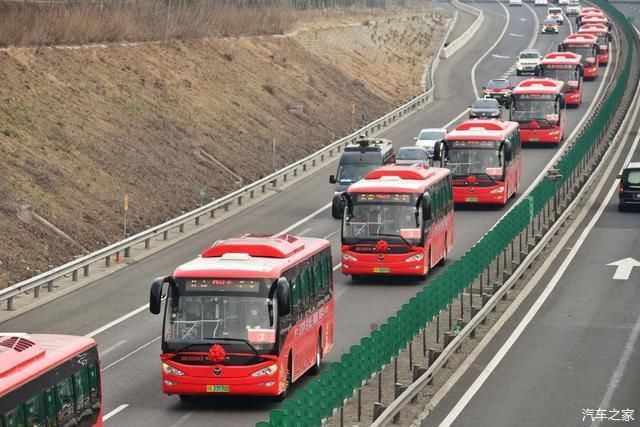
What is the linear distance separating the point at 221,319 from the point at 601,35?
97.1 m

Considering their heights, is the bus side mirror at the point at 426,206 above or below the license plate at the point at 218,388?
above

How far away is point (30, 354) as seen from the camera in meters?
20.8

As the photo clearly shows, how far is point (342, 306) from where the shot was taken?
38.2 m

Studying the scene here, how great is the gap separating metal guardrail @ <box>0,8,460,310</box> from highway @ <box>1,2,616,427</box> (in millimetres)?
645

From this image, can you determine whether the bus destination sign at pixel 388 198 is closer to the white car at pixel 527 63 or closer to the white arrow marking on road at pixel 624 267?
Result: the white arrow marking on road at pixel 624 267

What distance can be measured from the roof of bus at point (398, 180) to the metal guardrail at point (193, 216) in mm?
7440

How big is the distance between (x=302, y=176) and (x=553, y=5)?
11361 centimetres

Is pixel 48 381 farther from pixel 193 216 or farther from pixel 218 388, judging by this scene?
pixel 193 216

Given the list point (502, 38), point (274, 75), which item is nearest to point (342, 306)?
point (274, 75)

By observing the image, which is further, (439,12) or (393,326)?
(439,12)

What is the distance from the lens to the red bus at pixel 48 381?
19859mm

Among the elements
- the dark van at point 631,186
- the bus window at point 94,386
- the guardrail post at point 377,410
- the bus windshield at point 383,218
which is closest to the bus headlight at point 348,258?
the bus windshield at point 383,218

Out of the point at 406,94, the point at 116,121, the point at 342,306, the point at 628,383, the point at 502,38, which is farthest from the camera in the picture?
the point at 502,38

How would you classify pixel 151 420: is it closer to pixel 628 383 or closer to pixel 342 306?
pixel 628 383
